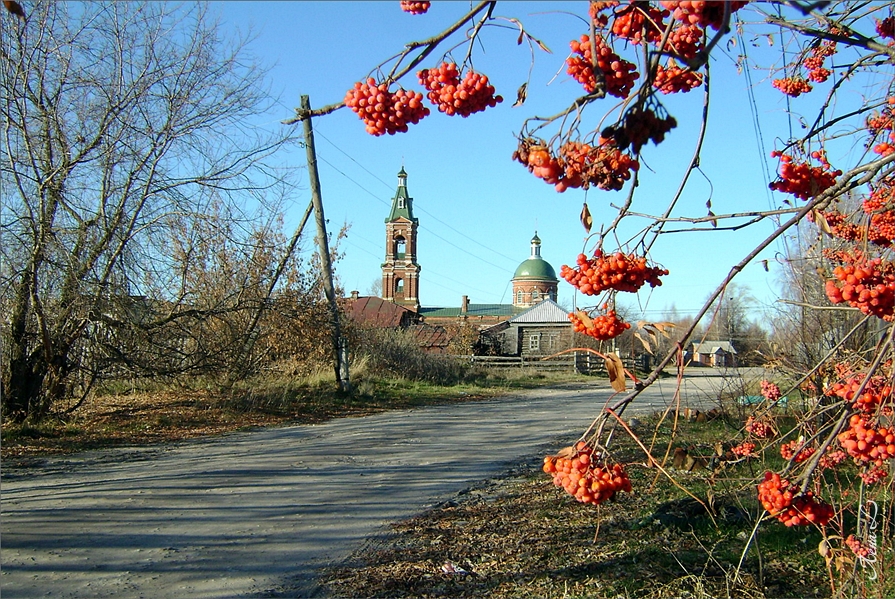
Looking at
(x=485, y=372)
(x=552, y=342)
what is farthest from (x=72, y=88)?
(x=552, y=342)

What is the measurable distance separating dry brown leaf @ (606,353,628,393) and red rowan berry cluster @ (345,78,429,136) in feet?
3.26

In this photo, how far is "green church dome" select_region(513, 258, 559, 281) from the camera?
231ft

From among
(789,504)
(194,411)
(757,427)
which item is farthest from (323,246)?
(789,504)

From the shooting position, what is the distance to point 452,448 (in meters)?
9.48

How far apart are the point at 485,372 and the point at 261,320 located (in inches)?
550

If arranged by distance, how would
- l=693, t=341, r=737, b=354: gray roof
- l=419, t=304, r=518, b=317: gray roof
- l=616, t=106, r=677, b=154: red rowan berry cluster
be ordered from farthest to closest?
l=419, t=304, r=518, b=317: gray roof, l=693, t=341, r=737, b=354: gray roof, l=616, t=106, r=677, b=154: red rowan berry cluster

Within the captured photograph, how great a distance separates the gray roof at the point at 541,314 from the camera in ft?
151

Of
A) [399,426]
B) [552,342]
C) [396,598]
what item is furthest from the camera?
[552,342]

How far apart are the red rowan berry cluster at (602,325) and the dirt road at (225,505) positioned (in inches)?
99.9

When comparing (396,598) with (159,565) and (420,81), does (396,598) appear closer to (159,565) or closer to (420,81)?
(159,565)

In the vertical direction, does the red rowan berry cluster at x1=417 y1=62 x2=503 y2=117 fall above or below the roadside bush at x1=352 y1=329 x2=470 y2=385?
above

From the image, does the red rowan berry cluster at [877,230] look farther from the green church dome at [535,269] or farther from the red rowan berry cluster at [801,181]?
the green church dome at [535,269]

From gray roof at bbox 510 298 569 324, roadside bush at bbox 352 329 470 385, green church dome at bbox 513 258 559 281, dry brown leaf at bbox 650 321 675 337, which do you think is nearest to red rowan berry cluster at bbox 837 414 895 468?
dry brown leaf at bbox 650 321 675 337

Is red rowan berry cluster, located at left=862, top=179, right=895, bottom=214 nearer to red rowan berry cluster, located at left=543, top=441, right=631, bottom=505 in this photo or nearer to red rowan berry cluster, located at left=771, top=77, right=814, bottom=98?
red rowan berry cluster, located at left=771, top=77, right=814, bottom=98
